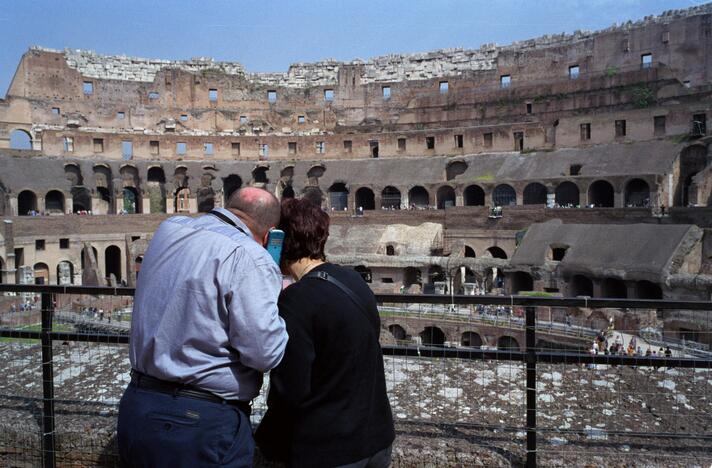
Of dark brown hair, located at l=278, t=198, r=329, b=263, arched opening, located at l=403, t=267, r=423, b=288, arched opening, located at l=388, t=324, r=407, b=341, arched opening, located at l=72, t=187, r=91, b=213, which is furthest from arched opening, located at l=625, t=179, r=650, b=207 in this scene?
arched opening, located at l=72, t=187, r=91, b=213

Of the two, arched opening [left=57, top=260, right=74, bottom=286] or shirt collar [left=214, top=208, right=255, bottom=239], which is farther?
arched opening [left=57, top=260, right=74, bottom=286]

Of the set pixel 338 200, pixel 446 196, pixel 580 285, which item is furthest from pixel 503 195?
pixel 338 200

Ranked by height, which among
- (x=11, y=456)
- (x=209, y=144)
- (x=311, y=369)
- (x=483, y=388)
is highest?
(x=209, y=144)

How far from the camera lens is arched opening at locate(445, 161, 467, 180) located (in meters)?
35.2

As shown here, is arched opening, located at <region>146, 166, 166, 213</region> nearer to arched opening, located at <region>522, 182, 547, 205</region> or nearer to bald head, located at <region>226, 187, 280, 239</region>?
arched opening, located at <region>522, 182, 547, 205</region>

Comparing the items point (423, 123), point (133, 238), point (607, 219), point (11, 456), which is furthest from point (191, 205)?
point (11, 456)

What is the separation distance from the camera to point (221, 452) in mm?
2219

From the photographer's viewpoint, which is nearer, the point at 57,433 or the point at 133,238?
the point at 57,433

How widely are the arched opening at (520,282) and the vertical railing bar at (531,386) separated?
2146 centimetres

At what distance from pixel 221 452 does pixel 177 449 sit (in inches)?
7.1

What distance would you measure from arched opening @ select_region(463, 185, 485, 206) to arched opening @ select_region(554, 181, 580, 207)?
474 centimetres

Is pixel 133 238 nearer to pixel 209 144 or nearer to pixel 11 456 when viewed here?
pixel 209 144

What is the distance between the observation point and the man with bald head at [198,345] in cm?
217

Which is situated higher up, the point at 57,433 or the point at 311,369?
the point at 311,369
